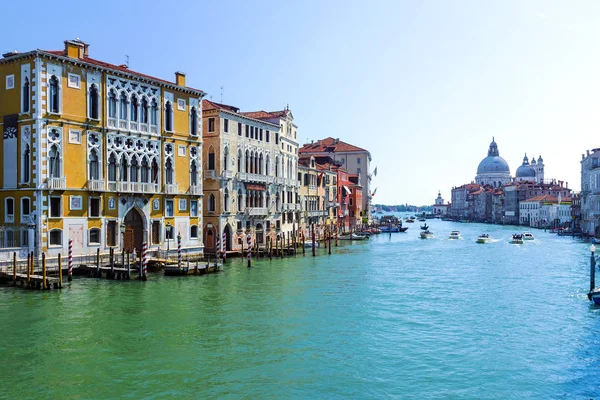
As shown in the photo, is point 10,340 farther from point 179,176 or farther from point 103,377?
point 179,176

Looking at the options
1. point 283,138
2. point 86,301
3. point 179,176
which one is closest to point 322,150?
point 283,138

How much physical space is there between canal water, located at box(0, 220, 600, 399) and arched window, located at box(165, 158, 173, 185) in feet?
22.5

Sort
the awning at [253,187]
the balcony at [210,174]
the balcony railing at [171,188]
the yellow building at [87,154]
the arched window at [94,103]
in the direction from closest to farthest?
the yellow building at [87,154], the arched window at [94,103], the balcony railing at [171,188], the balcony at [210,174], the awning at [253,187]

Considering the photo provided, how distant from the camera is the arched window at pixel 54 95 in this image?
24500 mm

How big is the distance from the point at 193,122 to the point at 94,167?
7.11 m

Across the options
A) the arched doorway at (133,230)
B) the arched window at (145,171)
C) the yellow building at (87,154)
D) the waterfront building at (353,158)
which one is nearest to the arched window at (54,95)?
the yellow building at (87,154)

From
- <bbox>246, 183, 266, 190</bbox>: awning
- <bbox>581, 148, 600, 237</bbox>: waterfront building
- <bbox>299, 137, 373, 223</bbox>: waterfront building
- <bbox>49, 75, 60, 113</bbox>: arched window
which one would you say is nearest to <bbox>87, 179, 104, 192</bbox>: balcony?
<bbox>49, 75, 60, 113</bbox>: arched window

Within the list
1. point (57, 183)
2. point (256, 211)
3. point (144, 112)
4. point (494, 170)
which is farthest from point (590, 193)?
point (494, 170)

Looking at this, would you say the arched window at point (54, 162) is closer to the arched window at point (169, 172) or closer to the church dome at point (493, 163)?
the arched window at point (169, 172)

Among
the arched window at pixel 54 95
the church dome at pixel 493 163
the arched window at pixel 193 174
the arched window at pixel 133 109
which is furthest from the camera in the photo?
the church dome at pixel 493 163

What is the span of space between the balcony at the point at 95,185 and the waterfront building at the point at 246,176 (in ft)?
27.0

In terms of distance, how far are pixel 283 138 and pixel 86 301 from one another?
2536cm

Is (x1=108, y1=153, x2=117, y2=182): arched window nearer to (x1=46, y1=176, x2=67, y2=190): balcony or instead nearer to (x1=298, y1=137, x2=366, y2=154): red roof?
(x1=46, y1=176, x2=67, y2=190): balcony

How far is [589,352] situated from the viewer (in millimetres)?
14039
